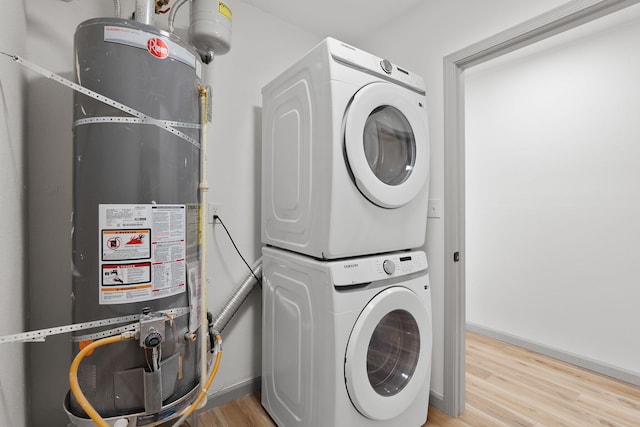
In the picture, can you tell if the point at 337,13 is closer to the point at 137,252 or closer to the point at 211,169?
the point at 211,169

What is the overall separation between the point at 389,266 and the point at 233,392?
4.16 ft

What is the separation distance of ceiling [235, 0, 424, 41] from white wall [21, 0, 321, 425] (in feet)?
0.24

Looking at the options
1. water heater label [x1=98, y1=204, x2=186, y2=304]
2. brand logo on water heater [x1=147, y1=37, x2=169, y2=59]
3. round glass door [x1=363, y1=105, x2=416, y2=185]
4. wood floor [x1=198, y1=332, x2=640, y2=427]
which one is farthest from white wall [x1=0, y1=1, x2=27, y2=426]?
round glass door [x1=363, y1=105, x2=416, y2=185]

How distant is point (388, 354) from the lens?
4.93ft

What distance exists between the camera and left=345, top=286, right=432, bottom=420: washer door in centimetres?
124

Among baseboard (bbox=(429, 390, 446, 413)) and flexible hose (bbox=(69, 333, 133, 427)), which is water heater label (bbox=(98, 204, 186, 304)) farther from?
baseboard (bbox=(429, 390, 446, 413))

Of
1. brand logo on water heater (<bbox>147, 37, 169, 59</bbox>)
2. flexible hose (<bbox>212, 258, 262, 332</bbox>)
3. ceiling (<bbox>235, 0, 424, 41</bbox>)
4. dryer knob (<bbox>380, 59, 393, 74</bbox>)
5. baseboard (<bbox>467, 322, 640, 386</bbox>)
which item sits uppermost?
ceiling (<bbox>235, 0, 424, 41</bbox>)

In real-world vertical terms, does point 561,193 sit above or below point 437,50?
below

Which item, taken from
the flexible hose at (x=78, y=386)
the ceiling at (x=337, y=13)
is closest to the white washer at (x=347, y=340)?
the flexible hose at (x=78, y=386)

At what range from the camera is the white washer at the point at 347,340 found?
1220 mm

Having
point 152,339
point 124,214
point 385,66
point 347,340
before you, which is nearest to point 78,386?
point 152,339

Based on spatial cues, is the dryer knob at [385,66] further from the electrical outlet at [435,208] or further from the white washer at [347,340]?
the white washer at [347,340]

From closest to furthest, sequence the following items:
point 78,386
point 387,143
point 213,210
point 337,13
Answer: point 78,386, point 387,143, point 213,210, point 337,13

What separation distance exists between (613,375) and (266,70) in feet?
10.4
